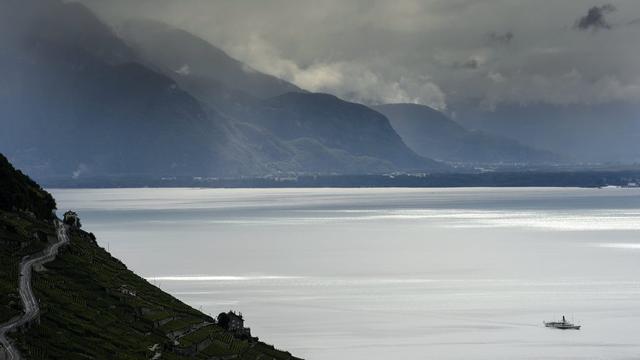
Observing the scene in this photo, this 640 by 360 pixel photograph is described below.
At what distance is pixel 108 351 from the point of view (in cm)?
8362

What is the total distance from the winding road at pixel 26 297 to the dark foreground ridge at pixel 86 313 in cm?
9

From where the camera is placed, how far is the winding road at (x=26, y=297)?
70500mm

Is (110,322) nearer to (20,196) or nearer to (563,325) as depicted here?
(20,196)

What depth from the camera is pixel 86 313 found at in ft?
315

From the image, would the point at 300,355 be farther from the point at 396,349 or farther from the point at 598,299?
the point at 598,299

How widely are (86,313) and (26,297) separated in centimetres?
571

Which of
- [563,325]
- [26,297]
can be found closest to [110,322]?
[26,297]

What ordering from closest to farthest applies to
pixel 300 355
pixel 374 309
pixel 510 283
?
pixel 300 355, pixel 374 309, pixel 510 283

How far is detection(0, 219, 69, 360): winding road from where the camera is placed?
70500mm

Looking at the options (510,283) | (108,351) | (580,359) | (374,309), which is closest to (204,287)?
(374,309)

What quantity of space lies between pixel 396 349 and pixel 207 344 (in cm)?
3449

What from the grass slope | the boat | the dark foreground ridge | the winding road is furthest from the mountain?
the boat

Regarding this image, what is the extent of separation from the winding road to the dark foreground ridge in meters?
0.09

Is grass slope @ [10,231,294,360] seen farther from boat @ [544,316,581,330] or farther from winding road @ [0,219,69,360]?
boat @ [544,316,581,330]
